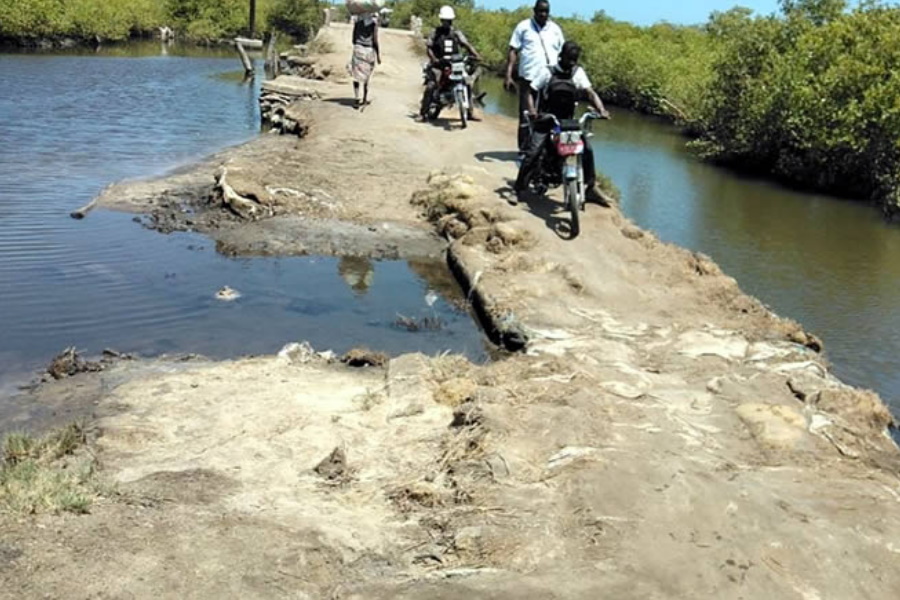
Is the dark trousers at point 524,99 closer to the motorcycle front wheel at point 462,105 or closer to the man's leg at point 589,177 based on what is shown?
the man's leg at point 589,177

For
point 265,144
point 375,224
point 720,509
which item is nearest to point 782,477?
point 720,509

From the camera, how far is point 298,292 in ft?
31.3

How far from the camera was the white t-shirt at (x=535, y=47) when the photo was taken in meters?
11.5

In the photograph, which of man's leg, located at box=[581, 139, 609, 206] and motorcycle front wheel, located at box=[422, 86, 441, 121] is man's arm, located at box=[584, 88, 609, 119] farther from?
motorcycle front wheel, located at box=[422, 86, 441, 121]

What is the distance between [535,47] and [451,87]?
4344 mm

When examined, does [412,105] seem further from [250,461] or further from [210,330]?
[250,461]

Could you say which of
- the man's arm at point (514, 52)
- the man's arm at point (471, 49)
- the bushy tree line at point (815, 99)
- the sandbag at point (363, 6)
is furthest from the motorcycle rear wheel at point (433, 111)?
the bushy tree line at point (815, 99)

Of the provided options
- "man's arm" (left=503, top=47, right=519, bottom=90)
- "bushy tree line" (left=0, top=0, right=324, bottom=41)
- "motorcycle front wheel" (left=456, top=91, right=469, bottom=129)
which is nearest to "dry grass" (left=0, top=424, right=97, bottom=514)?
"man's arm" (left=503, top=47, right=519, bottom=90)

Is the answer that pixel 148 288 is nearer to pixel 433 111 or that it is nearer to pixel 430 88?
pixel 430 88

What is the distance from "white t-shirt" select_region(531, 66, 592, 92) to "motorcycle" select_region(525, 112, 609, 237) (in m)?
0.36

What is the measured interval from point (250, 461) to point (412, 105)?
1375cm

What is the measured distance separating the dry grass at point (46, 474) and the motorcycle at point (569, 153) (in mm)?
5982

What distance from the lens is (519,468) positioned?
5.40m

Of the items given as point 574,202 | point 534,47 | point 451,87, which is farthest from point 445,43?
point 574,202
